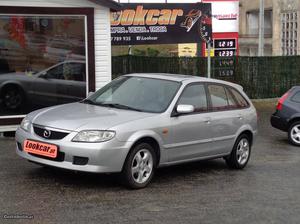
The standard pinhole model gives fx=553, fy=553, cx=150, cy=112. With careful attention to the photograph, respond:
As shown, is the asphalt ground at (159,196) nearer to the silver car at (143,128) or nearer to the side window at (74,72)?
the silver car at (143,128)

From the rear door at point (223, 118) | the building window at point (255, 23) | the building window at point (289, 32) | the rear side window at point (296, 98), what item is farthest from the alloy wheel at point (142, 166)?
the building window at point (255, 23)

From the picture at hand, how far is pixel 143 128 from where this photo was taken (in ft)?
23.3

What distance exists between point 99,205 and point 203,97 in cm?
276

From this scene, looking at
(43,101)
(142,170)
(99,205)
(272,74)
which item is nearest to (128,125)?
(142,170)

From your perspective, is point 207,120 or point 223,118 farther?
point 223,118

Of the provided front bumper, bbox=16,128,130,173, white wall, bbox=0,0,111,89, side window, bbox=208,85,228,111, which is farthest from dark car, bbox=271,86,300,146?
front bumper, bbox=16,128,130,173

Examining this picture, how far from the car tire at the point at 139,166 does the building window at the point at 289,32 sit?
29.9 metres

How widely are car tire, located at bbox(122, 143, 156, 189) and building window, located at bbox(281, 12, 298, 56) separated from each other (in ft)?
98.0

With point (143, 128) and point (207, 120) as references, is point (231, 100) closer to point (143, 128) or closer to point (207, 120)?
point (207, 120)

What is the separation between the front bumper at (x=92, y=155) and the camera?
6.64 meters

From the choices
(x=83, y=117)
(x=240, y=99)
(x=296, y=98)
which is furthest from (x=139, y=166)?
(x=296, y=98)

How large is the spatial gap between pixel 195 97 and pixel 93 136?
2092mm

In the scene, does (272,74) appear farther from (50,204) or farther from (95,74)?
(50,204)

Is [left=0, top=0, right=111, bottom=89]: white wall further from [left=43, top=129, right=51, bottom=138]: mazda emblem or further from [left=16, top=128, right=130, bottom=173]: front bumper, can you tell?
[left=16, top=128, right=130, bottom=173]: front bumper
